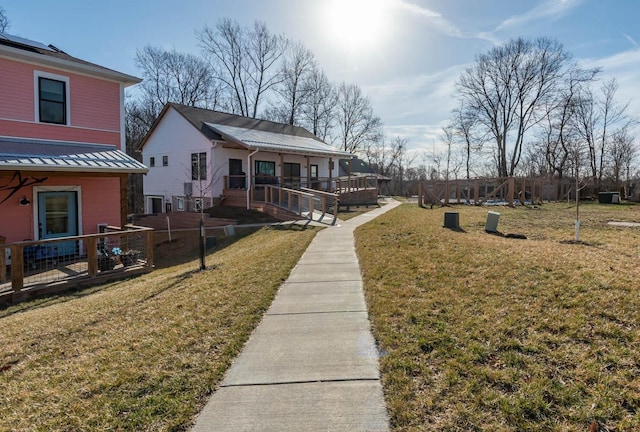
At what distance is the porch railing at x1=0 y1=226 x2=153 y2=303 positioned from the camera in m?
7.61

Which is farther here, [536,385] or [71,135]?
[71,135]

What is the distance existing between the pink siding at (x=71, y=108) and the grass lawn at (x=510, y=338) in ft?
36.1

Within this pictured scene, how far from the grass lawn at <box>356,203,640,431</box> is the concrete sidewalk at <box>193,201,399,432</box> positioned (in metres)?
0.21

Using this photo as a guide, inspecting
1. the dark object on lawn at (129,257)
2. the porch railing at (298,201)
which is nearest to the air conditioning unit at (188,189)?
the porch railing at (298,201)

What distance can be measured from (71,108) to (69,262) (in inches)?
207

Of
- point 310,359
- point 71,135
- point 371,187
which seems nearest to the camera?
point 310,359

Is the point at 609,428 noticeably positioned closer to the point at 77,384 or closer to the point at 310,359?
the point at 310,359

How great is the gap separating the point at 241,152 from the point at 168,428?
18.9 m

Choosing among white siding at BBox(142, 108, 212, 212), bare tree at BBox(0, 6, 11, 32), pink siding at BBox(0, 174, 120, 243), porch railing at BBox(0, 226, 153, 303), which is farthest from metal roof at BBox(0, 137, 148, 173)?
bare tree at BBox(0, 6, 11, 32)

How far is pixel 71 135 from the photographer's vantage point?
12.1 metres

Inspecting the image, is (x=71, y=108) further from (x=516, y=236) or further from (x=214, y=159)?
(x=516, y=236)

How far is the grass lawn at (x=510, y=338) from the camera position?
268 cm

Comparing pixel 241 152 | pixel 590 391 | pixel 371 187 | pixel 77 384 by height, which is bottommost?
pixel 77 384

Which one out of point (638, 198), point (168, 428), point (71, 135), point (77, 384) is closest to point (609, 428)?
point (168, 428)
